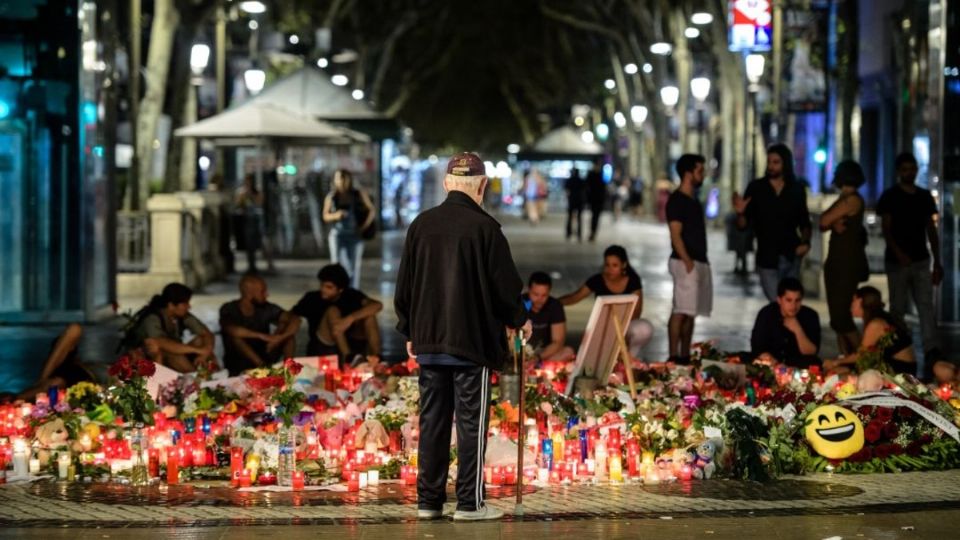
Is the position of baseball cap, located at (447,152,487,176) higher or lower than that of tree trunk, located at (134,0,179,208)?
lower

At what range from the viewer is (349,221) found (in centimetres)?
2239

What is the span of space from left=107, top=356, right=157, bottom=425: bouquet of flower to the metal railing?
552 inches

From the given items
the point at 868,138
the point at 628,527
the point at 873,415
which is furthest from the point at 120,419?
the point at 868,138

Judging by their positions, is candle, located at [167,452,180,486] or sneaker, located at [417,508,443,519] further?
candle, located at [167,452,180,486]

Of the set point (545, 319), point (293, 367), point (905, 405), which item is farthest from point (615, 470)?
point (545, 319)

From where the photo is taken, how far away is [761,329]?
544 inches

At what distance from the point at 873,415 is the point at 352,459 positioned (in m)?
3.02

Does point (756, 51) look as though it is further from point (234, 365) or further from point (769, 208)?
point (234, 365)

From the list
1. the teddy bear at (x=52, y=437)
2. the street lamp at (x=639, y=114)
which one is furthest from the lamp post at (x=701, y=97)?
the teddy bear at (x=52, y=437)

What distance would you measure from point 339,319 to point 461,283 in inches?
232

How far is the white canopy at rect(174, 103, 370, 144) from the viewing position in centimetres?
2864

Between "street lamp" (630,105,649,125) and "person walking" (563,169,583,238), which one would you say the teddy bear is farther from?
"street lamp" (630,105,649,125)

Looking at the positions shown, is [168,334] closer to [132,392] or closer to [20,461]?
[132,392]

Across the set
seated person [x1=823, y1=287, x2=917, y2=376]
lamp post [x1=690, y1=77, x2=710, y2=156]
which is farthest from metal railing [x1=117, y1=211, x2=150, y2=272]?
lamp post [x1=690, y1=77, x2=710, y2=156]
